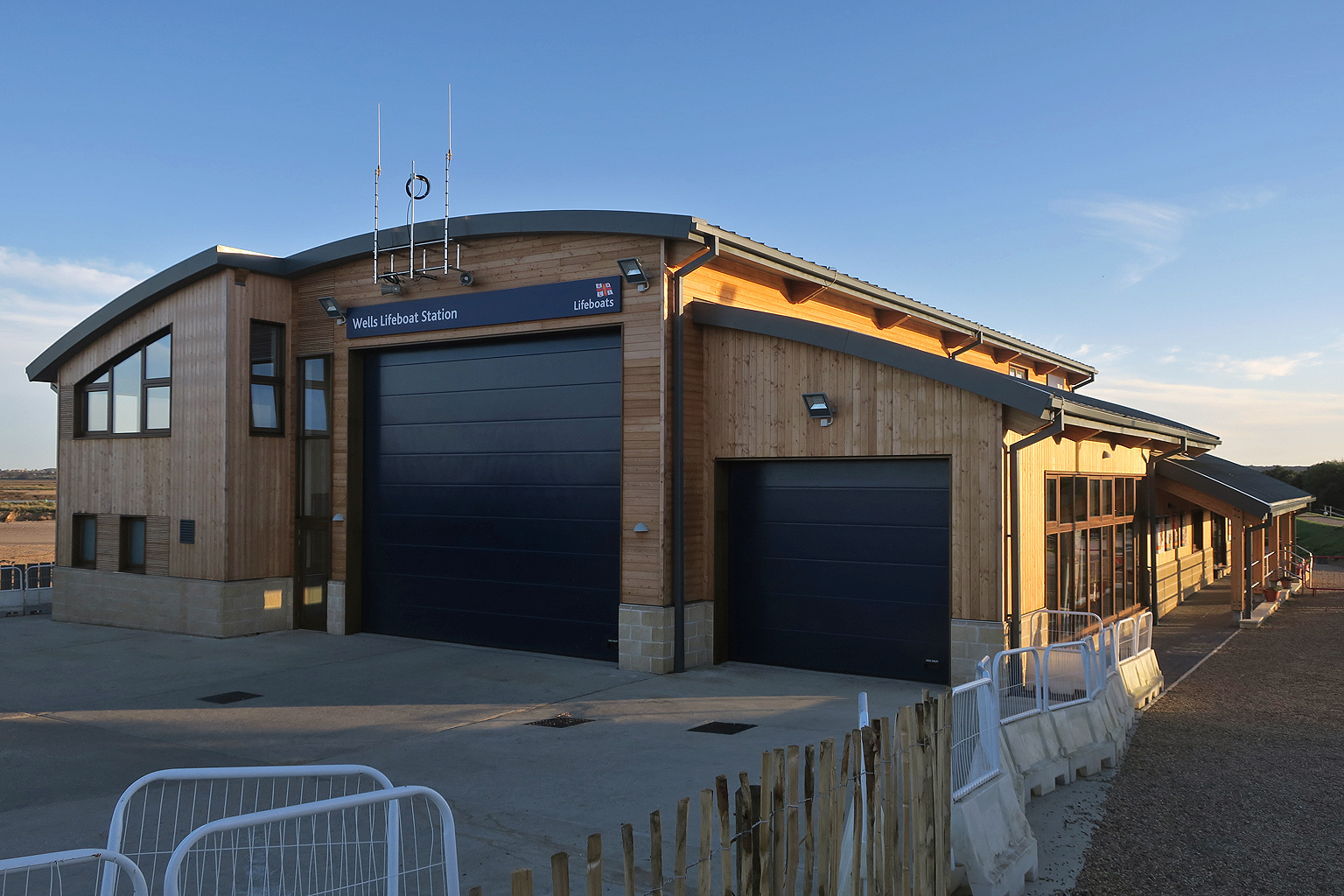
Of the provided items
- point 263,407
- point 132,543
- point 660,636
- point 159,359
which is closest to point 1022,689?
point 660,636

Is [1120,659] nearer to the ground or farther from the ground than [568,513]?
nearer to the ground

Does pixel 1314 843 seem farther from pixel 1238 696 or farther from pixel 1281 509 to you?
pixel 1281 509

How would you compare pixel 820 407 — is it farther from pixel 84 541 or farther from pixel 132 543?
pixel 84 541

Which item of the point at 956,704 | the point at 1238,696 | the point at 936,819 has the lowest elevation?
the point at 1238,696

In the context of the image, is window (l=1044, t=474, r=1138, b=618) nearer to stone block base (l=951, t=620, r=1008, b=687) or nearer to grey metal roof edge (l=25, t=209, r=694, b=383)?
stone block base (l=951, t=620, r=1008, b=687)

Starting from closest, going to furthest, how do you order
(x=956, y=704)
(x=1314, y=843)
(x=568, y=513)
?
(x=956, y=704) → (x=1314, y=843) → (x=568, y=513)

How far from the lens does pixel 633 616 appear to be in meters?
13.0

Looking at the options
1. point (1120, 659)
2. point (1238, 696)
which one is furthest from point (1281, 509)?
point (1120, 659)

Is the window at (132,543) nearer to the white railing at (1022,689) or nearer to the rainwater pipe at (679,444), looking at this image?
the rainwater pipe at (679,444)

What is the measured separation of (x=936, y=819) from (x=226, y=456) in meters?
14.0

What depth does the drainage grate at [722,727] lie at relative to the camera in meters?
9.54

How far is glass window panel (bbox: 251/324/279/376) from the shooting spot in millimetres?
16642

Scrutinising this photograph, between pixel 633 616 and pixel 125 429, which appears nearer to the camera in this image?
pixel 633 616

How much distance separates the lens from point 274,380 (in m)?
16.9
